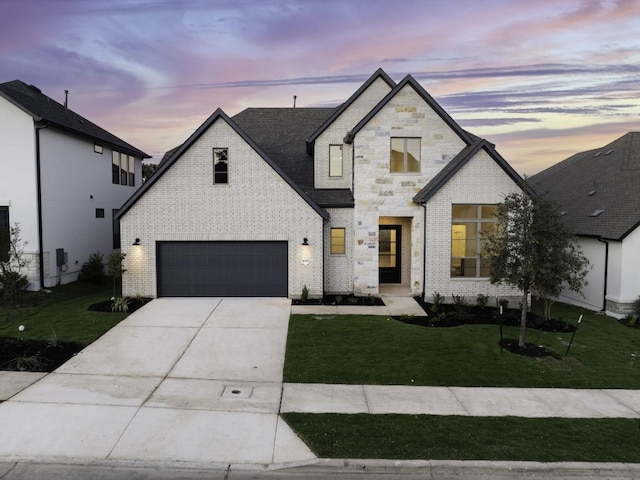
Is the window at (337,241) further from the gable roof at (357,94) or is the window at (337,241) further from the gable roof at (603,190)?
the gable roof at (603,190)

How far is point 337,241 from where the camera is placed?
57.2 ft

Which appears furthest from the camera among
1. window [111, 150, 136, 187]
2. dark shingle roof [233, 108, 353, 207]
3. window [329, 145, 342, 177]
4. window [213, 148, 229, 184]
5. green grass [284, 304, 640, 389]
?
window [111, 150, 136, 187]

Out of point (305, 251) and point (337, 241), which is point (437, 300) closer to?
point (337, 241)

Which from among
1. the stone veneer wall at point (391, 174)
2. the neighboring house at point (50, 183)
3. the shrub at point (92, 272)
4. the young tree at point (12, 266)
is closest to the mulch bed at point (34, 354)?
the young tree at point (12, 266)

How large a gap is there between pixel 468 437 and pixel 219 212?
12.1 meters

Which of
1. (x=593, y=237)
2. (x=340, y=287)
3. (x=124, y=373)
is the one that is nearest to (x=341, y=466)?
(x=124, y=373)

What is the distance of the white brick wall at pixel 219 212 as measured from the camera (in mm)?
16016

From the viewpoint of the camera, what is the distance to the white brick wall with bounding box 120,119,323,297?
1602cm

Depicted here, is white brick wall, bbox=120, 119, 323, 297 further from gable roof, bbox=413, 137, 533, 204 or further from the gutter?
gable roof, bbox=413, 137, 533, 204

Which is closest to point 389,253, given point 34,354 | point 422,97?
point 422,97

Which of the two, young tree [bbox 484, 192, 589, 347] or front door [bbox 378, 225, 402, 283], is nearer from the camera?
young tree [bbox 484, 192, 589, 347]

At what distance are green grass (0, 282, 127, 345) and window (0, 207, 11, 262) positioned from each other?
173 cm

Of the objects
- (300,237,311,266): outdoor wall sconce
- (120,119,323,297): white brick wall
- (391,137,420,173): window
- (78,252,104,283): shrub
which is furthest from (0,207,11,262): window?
(391,137,420,173): window

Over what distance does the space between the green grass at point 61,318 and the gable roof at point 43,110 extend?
7.11 m
